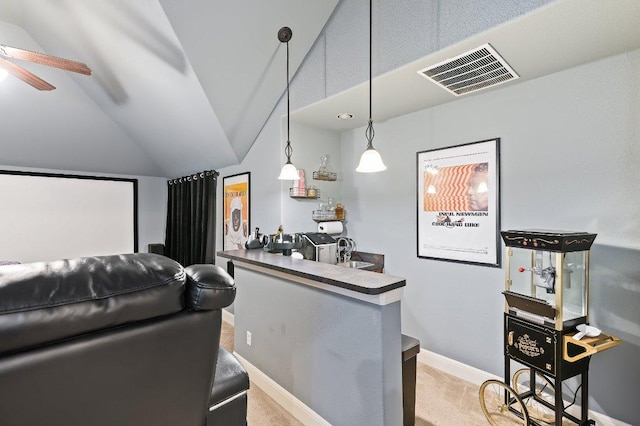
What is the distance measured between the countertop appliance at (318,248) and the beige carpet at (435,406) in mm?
1167

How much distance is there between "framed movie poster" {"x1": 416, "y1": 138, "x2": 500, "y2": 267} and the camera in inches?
97.5

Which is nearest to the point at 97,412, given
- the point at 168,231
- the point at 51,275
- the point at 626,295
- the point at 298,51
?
the point at 51,275

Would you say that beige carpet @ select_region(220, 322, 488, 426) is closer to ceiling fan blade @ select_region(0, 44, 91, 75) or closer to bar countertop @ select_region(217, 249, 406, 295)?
bar countertop @ select_region(217, 249, 406, 295)

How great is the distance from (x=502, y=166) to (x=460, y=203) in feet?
1.41

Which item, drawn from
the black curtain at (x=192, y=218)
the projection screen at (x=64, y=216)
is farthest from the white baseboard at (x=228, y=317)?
the projection screen at (x=64, y=216)

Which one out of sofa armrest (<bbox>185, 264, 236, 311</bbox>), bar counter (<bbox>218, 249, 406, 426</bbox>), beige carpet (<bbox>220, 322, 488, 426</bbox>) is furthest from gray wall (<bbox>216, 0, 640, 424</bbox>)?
sofa armrest (<bbox>185, 264, 236, 311</bbox>)

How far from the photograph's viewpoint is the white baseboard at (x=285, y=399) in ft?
6.32

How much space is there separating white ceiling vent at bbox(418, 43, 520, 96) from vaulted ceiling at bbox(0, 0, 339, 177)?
1.21 metres

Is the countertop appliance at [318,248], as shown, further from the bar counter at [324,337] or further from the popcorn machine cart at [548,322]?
the popcorn machine cart at [548,322]

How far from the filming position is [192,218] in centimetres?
473

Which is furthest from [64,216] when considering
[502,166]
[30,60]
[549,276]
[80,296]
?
[549,276]

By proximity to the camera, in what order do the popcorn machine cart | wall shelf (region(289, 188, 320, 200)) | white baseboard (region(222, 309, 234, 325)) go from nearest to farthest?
the popcorn machine cart → wall shelf (region(289, 188, 320, 200)) → white baseboard (region(222, 309, 234, 325))

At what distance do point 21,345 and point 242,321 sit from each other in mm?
2092

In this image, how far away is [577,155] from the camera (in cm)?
208
